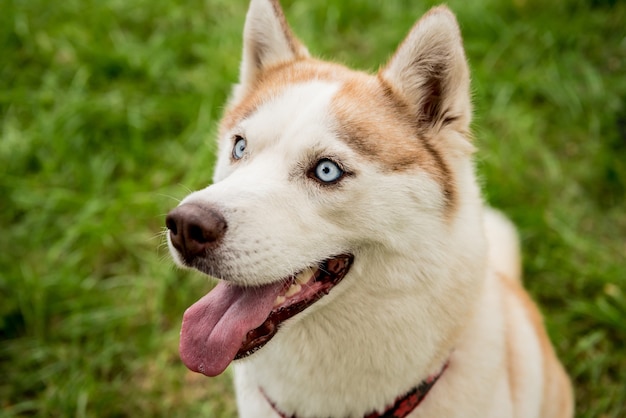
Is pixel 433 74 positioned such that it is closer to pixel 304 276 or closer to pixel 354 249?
pixel 354 249

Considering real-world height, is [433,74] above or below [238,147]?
above

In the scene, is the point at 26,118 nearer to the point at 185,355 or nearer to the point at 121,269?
the point at 121,269

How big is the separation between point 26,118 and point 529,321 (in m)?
3.90

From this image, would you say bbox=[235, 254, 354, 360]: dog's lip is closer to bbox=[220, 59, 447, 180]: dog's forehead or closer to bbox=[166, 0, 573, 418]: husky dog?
bbox=[166, 0, 573, 418]: husky dog

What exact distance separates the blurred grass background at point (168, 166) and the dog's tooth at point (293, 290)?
1.47 meters

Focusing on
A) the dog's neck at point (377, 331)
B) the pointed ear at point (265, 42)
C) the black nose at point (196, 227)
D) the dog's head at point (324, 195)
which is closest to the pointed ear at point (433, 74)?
the dog's head at point (324, 195)

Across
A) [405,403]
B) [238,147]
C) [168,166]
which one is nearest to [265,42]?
[238,147]

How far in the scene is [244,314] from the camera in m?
1.79

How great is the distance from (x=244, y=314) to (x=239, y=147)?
65cm

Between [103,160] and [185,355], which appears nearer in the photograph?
[185,355]

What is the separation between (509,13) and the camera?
470cm

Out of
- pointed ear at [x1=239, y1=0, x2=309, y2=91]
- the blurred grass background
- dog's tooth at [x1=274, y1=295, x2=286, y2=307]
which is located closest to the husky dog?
dog's tooth at [x1=274, y1=295, x2=286, y2=307]

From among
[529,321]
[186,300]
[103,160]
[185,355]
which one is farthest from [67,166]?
[529,321]

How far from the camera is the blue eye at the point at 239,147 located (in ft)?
6.73
